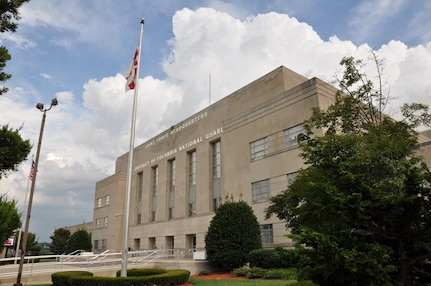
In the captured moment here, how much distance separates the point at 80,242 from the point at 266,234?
40089 millimetres

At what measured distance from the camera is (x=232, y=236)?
78.4 ft

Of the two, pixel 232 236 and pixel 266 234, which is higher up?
pixel 266 234

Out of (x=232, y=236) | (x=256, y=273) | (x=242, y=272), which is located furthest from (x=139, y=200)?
(x=256, y=273)

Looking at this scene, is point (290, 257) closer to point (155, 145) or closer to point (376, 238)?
point (376, 238)

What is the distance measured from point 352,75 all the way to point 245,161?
16.6 meters

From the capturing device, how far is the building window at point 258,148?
29.2m

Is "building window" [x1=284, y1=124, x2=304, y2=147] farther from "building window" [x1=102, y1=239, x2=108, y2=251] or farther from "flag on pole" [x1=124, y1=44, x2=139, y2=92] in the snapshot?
"building window" [x1=102, y1=239, x2=108, y2=251]

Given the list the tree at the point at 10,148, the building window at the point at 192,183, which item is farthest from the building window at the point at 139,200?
the tree at the point at 10,148

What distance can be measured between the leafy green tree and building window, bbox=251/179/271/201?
38.6 m

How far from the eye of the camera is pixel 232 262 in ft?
76.5

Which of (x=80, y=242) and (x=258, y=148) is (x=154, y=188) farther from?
(x=258, y=148)

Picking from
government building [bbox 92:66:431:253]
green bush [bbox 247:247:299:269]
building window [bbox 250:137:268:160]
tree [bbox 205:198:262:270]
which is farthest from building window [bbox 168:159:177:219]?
green bush [bbox 247:247:299:269]

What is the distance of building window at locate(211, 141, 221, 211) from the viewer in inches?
1362

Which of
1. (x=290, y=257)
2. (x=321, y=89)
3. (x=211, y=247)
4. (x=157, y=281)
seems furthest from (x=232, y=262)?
(x=290, y=257)
